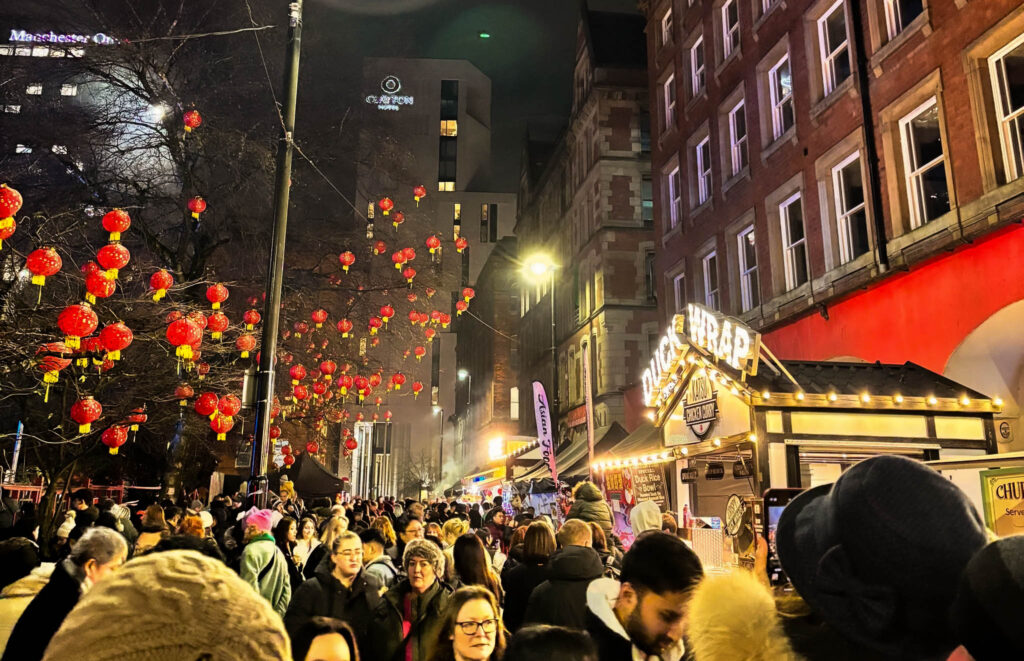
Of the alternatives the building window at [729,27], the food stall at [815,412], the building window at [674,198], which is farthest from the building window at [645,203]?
the food stall at [815,412]

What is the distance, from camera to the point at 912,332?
1336 centimetres

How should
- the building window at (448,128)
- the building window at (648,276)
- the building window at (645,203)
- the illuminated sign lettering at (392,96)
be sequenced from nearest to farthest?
the building window at (648,276), the building window at (645,203), the illuminated sign lettering at (392,96), the building window at (448,128)

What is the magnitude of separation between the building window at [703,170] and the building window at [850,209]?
6.59 m

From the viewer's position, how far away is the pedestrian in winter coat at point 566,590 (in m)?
4.82

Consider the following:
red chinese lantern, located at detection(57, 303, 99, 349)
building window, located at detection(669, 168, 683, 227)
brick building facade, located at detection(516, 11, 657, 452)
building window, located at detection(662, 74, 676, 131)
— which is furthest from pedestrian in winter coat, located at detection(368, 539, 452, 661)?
brick building facade, located at detection(516, 11, 657, 452)

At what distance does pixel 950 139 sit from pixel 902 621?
1367 cm

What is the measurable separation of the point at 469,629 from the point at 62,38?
65.3 feet

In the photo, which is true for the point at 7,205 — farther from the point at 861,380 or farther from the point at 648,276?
the point at 648,276

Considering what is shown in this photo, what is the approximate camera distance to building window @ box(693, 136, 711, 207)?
73.8 ft

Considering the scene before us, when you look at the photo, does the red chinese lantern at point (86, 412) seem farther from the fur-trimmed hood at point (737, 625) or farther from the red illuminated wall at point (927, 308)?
the red illuminated wall at point (927, 308)

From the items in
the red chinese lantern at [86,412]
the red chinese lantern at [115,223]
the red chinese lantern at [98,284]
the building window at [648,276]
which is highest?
the building window at [648,276]

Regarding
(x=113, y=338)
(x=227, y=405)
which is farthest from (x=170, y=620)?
(x=227, y=405)

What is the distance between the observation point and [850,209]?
614 inches

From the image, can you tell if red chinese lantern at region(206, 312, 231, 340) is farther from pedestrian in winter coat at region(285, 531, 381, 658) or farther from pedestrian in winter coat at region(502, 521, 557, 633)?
pedestrian in winter coat at region(502, 521, 557, 633)
